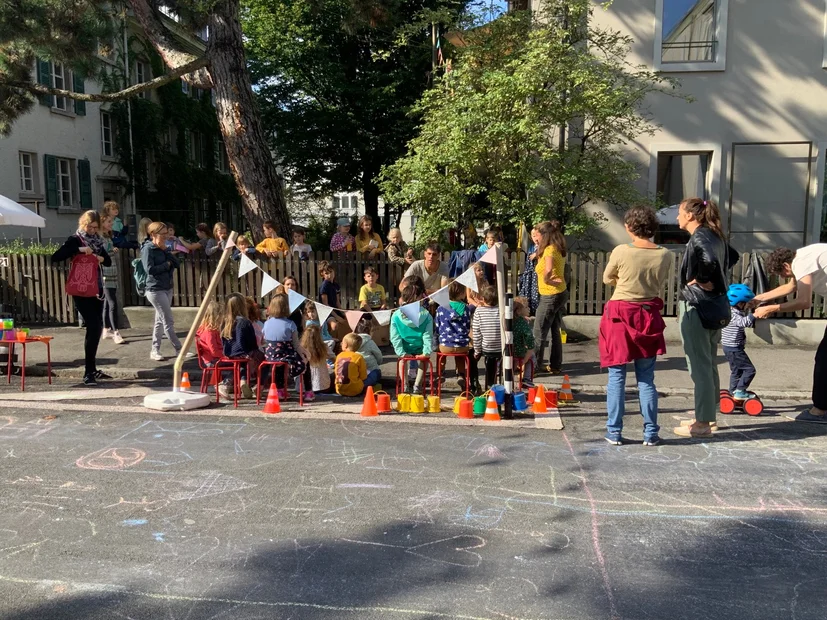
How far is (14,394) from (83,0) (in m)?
7.83

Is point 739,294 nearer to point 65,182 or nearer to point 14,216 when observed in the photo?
point 14,216

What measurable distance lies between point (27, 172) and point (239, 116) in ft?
48.7

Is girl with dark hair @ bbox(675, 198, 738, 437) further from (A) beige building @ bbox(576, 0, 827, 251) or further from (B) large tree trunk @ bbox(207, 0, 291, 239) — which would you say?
(A) beige building @ bbox(576, 0, 827, 251)

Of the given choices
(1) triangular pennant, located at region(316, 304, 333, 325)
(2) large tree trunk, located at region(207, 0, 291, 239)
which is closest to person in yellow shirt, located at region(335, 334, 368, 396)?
(1) triangular pennant, located at region(316, 304, 333, 325)

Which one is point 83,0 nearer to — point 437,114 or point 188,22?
point 188,22

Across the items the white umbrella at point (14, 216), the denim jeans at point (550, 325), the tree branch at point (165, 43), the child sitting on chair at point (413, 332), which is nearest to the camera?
the child sitting on chair at point (413, 332)

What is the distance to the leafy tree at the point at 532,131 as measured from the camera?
36.7 ft

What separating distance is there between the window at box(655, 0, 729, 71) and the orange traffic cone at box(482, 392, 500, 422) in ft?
32.1

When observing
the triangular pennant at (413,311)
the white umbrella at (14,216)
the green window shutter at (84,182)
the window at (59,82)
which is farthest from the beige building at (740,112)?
the green window shutter at (84,182)

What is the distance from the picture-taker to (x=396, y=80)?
2447cm

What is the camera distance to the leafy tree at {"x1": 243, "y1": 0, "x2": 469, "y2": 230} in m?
24.5

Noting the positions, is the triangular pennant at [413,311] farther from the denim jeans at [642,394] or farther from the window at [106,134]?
the window at [106,134]

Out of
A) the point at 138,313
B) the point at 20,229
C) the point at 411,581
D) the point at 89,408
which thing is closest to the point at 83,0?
the point at 138,313

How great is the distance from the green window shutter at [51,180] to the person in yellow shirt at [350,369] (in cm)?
1953
